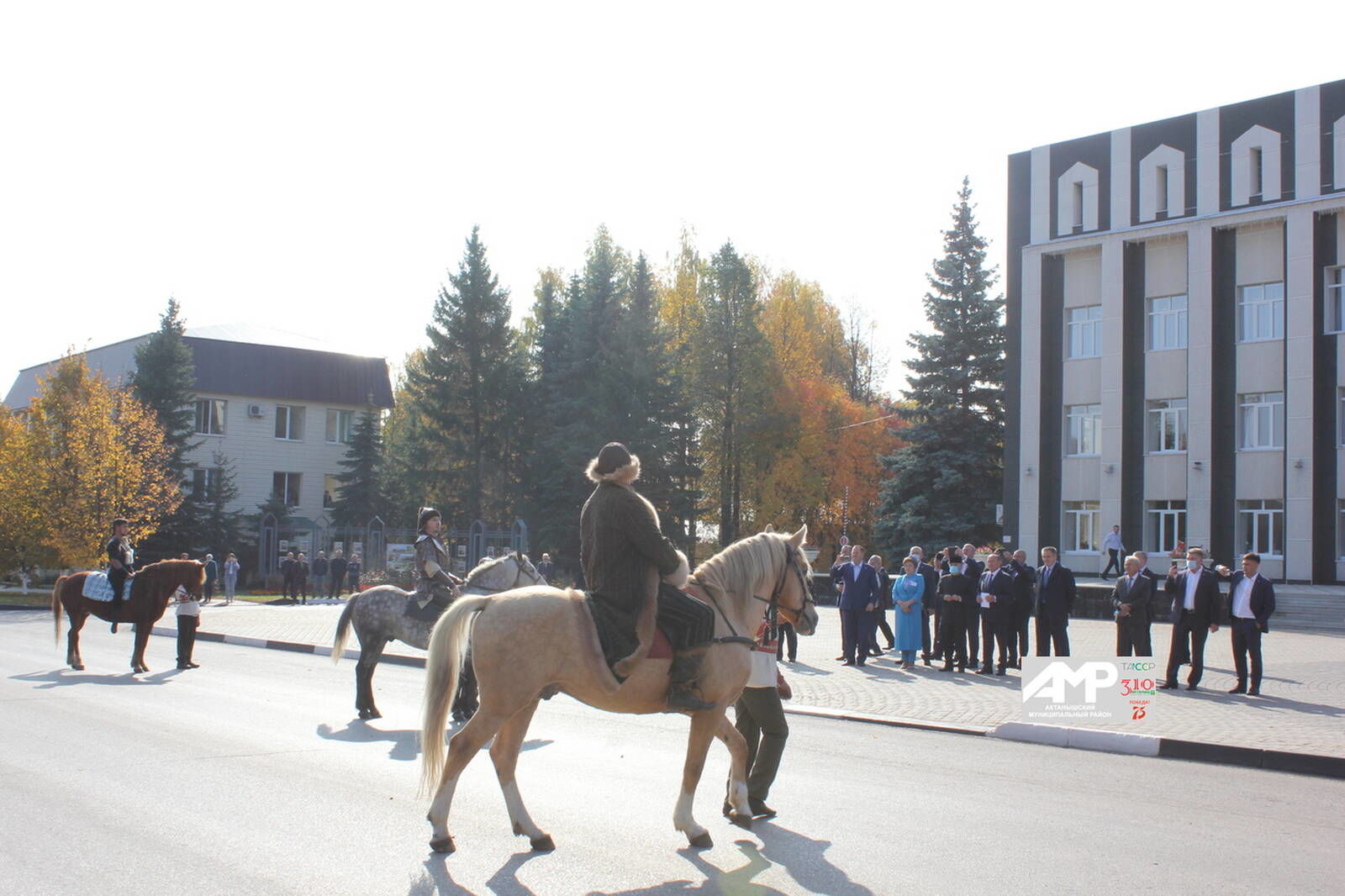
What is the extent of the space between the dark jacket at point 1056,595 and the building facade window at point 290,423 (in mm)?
51165

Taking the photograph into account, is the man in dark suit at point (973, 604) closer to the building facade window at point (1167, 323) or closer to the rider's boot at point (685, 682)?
the rider's boot at point (685, 682)

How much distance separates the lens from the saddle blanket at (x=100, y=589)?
16406mm

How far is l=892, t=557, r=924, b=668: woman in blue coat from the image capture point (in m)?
19.0

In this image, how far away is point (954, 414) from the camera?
45.2m

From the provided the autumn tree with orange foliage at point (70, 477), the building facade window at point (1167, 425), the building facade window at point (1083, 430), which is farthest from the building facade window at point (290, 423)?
the building facade window at point (1167, 425)

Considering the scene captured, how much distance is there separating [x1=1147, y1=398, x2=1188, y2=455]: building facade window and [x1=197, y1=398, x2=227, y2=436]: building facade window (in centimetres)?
4490

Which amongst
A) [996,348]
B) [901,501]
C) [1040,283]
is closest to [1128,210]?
[1040,283]

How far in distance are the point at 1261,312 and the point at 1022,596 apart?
91.6 feet

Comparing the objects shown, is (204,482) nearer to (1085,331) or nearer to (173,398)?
(173,398)

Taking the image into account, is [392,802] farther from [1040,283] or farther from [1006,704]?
[1040,283]

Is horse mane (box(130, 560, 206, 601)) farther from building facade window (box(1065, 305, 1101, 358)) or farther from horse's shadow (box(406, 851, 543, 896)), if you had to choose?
building facade window (box(1065, 305, 1101, 358))

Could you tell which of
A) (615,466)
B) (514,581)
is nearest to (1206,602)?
(514,581)

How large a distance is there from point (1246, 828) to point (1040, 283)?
3970 cm

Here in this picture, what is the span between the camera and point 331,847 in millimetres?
6414
